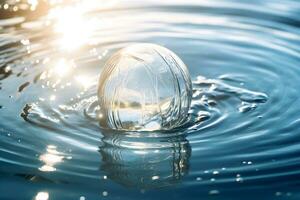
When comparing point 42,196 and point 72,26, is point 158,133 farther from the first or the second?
point 72,26

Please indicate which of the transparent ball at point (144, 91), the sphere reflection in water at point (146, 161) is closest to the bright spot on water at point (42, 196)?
the sphere reflection in water at point (146, 161)

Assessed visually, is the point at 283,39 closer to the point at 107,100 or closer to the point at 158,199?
the point at 107,100

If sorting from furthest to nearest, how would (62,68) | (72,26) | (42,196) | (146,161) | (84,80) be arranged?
1. (72,26)
2. (62,68)
3. (84,80)
4. (146,161)
5. (42,196)

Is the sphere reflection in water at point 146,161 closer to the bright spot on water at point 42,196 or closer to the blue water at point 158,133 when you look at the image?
the blue water at point 158,133

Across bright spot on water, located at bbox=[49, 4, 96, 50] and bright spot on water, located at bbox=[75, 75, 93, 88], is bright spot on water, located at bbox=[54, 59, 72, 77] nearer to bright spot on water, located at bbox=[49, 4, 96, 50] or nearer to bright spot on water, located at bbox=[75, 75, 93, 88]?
bright spot on water, located at bbox=[75, 75, 93, 88]

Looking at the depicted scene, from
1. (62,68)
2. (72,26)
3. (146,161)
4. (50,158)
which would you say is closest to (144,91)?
(146,161)

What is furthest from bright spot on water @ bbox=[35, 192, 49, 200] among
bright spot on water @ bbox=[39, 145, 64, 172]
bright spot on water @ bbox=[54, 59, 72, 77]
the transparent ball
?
bright spot on water @ bbox=[54, 59, 72, 77]
